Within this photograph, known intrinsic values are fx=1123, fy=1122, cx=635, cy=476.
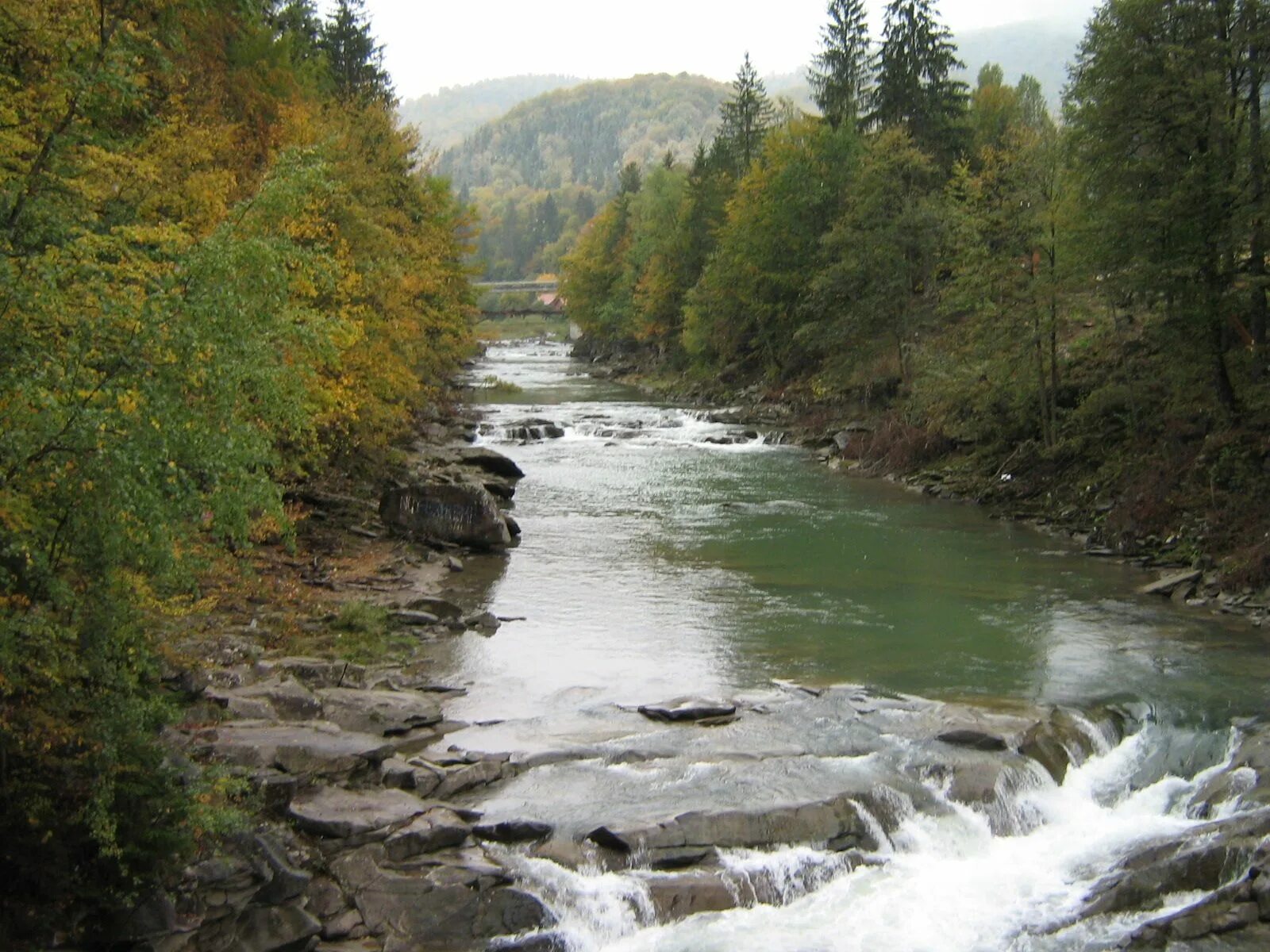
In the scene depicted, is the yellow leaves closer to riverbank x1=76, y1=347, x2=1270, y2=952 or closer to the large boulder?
riverbank x1=76, y1=347, x2=1270, y2=952

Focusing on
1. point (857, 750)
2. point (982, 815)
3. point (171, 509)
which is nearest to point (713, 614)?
point (857, 750)

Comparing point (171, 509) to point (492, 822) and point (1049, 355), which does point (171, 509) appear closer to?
point (492, 822)

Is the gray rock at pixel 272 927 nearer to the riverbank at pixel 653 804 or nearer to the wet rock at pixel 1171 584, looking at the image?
the riverbank at pixel 653 804

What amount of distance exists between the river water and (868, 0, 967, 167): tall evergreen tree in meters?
34.2

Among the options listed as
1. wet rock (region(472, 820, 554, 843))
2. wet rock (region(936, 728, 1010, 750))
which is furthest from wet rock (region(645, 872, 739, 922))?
wet rock (region(936, 728, 1010, 750))

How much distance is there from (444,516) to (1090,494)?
52.6ft

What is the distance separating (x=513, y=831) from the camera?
445 inches

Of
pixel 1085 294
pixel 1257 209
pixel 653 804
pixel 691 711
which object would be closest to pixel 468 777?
pixel 653 804

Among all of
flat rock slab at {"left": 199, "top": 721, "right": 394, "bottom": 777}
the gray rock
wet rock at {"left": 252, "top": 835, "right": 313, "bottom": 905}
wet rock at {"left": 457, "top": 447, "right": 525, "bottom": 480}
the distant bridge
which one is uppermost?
the distant bridge

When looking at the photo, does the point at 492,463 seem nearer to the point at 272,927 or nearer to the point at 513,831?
the point at 513,831

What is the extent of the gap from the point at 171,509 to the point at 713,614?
500 inches

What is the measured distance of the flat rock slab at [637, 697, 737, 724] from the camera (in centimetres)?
1492

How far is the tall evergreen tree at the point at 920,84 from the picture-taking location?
59750 millimetres

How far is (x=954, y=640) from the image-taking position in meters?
19.0
